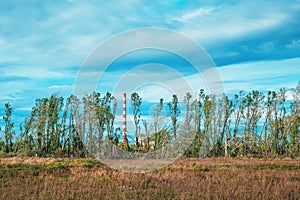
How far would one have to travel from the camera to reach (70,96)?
38.6 m

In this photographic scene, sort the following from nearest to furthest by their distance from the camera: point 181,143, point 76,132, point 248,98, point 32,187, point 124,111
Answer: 1. point 32,187
2. point 181,143
3. point 124,111
4. point 76,132
5. point 248,98

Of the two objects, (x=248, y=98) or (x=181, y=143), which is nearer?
(x=181, y=143)

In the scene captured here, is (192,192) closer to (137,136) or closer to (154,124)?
(154,124)

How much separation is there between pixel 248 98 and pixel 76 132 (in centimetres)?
1808

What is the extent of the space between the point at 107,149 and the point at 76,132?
23.7 feet

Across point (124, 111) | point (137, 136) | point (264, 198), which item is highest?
point (124, 111)

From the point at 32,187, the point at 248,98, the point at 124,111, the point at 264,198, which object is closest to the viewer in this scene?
the point at 264,198

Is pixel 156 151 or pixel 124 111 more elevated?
pixel 124 111

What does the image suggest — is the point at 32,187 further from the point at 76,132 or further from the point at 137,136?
the point at 76,132

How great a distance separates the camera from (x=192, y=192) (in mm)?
10203

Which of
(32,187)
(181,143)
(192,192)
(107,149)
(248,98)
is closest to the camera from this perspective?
(192,192)

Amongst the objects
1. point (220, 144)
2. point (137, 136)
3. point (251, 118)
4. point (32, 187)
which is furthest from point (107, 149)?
point (32, 187)

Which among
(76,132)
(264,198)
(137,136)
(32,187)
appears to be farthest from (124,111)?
(264,198)

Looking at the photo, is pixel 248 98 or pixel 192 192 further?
pixel 248 98
